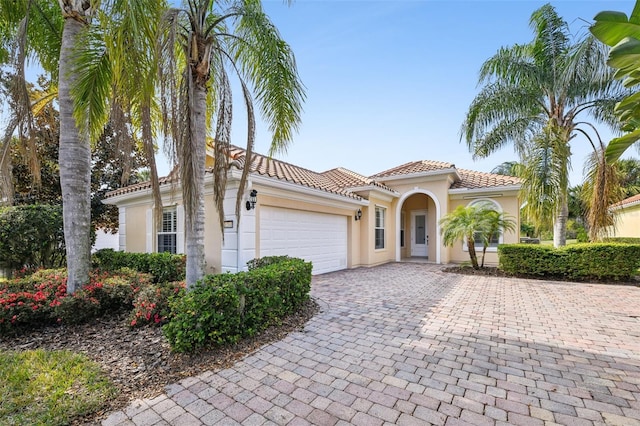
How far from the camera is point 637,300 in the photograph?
275 inches

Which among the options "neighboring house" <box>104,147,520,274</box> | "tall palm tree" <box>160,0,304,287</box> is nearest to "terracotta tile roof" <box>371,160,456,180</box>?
"neighboring house" <box>104,147,520,274</box>

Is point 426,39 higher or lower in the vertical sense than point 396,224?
→ higher

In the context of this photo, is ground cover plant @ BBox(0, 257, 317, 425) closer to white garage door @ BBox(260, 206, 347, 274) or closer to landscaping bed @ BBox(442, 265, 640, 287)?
white garage door @ BBox(260, 206, 347, 274)

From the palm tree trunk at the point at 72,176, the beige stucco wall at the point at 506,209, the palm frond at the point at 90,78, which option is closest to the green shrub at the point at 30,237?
the palm tree trunk at the point at 72,176

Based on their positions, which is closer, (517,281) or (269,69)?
(269,69)

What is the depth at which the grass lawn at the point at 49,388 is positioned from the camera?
2.71m

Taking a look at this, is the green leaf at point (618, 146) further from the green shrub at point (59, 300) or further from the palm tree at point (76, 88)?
the green shrub at point (59, 300)

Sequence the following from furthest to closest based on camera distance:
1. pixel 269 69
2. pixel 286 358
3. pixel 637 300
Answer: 1. pixel 637 300
2. pixel 269 69
3. pixel 286 358

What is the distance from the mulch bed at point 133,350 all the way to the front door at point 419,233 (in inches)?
513

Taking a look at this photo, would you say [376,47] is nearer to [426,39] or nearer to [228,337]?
[426,39]

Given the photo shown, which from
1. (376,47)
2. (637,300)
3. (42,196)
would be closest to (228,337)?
(376,47)

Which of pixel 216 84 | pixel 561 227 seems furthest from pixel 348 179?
pixel 216 84

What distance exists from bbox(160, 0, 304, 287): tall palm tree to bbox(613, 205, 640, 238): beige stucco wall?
2521 cm

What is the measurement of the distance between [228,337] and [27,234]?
10003 mm
